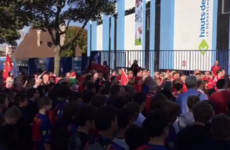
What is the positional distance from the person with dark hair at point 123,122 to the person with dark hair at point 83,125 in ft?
1.07

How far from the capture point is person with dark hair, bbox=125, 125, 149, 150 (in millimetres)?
4172

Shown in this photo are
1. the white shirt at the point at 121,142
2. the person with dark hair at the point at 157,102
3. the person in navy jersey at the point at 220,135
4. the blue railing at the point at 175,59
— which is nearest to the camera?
the person in navy jersey at the point at 220,135

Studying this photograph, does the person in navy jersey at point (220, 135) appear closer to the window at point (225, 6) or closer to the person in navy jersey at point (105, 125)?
the person in navy jersey at point (105, 125)

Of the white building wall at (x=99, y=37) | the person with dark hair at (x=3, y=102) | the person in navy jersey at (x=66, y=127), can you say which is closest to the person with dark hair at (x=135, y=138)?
the person in navy jersey at (x=66, y=127)

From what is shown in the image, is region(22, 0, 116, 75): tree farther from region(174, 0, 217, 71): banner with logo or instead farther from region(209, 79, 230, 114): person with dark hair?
region(209, 79, 230, 114): person with dark hair

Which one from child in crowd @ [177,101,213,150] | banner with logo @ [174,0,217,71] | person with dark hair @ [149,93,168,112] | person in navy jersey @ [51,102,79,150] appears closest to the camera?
child in crowd @ [177,101,213,150]

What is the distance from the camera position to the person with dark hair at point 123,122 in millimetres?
4520

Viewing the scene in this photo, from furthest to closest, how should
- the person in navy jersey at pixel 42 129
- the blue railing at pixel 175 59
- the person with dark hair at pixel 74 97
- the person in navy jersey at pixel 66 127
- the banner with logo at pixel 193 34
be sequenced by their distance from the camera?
1. the banner with logo at pixel 193 34
2. the blue railing at pixel 175 59
3. the person with dark hair at pixel 74 97
4. the person in navy jersey at pixel 42 129
5. the person in navy jersey at pixel 66 127

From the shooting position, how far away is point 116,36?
37125 mm

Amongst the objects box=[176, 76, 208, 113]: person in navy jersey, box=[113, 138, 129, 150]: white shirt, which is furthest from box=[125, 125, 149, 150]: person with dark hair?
box=[176, 76, 208, 113]: person in navy jersey

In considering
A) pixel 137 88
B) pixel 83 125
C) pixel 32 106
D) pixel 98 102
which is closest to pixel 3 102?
pixel 32 106

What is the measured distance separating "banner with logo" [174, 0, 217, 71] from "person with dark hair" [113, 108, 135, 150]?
16770 mm

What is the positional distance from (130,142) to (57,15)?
58.2 ft

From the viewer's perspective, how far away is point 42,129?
6.11m
